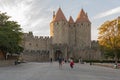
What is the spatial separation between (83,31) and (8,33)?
184ft

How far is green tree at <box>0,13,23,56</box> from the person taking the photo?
46.3 metres

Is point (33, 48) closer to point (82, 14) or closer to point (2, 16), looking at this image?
point (82, 14)

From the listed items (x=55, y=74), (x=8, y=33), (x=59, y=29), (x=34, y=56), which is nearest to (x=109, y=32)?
(x=8, y=33)

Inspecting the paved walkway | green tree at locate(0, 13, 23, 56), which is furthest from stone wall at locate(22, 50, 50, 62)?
the paved walkway

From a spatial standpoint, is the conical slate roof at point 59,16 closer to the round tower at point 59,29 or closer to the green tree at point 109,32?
the round tower at point 59,29

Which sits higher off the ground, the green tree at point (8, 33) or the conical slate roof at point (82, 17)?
the conical slate roof at point (82, 17)

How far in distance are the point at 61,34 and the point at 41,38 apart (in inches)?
470

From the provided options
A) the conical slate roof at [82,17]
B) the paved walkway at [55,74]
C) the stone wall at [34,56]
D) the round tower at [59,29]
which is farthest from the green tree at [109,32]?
the conical slate roof at [82,17]

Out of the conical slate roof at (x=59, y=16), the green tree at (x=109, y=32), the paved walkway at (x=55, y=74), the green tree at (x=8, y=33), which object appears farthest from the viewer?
the conical slate roof at (x=59, y=16)

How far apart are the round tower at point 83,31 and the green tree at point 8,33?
49.7m

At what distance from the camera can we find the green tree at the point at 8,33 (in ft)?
152

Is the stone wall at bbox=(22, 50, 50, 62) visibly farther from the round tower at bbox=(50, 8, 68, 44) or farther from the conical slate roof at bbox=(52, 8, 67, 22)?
the conical slate roof at bbox=(52, 8, 67, 22)

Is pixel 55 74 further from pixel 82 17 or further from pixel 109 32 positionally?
pixel 82 17

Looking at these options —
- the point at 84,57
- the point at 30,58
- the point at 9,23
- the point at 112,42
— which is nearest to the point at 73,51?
the point at 84,57
